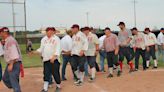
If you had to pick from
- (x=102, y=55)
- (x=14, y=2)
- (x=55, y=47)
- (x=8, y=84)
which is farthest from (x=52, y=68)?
(x=14, y=2)

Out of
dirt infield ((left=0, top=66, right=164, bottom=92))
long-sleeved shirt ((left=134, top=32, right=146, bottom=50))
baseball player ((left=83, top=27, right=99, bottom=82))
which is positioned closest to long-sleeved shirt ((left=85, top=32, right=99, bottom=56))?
baseball player ((left=83, top=27, right=99, bottom=82))

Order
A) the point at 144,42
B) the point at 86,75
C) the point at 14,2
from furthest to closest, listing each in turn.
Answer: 1. the point at 14,2
2. the point at 144,42
3. the point at 86,75

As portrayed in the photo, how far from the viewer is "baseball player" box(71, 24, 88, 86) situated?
11719 mm

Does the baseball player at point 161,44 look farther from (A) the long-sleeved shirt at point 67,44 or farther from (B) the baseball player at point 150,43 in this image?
(A) the long-sleeved shirt at point 67,44

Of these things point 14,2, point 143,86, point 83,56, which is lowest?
point 143,86

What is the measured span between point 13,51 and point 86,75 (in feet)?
15.2

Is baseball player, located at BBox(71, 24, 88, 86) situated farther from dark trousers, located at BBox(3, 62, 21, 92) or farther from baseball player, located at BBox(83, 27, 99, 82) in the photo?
dark trousers, located at BBox(3, 62, 21, 92)

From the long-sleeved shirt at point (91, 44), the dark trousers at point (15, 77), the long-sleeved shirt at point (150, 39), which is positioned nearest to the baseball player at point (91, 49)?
the long-sleeved shirt at point (91, 44)

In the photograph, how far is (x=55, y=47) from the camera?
10469 mm

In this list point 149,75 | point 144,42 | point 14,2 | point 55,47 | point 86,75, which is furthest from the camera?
point 14,2

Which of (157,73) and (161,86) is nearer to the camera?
(161,86)

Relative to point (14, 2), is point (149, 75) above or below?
below

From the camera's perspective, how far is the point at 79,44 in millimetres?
11727

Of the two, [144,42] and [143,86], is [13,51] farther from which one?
[144,42]
